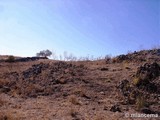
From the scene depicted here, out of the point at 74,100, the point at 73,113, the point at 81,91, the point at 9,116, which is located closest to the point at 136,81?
the point at 81,91

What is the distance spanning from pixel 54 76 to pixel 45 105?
4407 millimetres

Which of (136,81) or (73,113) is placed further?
(136,81)

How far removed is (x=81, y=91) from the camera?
12.4 metres

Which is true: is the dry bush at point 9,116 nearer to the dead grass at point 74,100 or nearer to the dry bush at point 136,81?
the dead grass at point 74,100

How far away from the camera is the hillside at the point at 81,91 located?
9.98 metres

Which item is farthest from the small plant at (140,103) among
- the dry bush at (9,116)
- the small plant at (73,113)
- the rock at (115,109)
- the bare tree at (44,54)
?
the bare tree at (44,54)

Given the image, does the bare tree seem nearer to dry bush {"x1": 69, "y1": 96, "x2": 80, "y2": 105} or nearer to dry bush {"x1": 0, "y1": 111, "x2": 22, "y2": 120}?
dry bush {"x1": 69, "y1": 96, "x2": 80, "y2": 105}

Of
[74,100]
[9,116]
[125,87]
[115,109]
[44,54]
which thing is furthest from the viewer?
[44,54]

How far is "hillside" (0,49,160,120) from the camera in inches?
393

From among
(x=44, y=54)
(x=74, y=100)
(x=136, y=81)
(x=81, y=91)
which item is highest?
(x=44, y=54)

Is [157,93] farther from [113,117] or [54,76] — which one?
[54,76]

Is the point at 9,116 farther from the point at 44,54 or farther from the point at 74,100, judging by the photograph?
the point at 44,54

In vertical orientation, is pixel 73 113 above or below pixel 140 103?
below

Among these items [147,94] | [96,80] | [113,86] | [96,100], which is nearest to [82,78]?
[96,80]
